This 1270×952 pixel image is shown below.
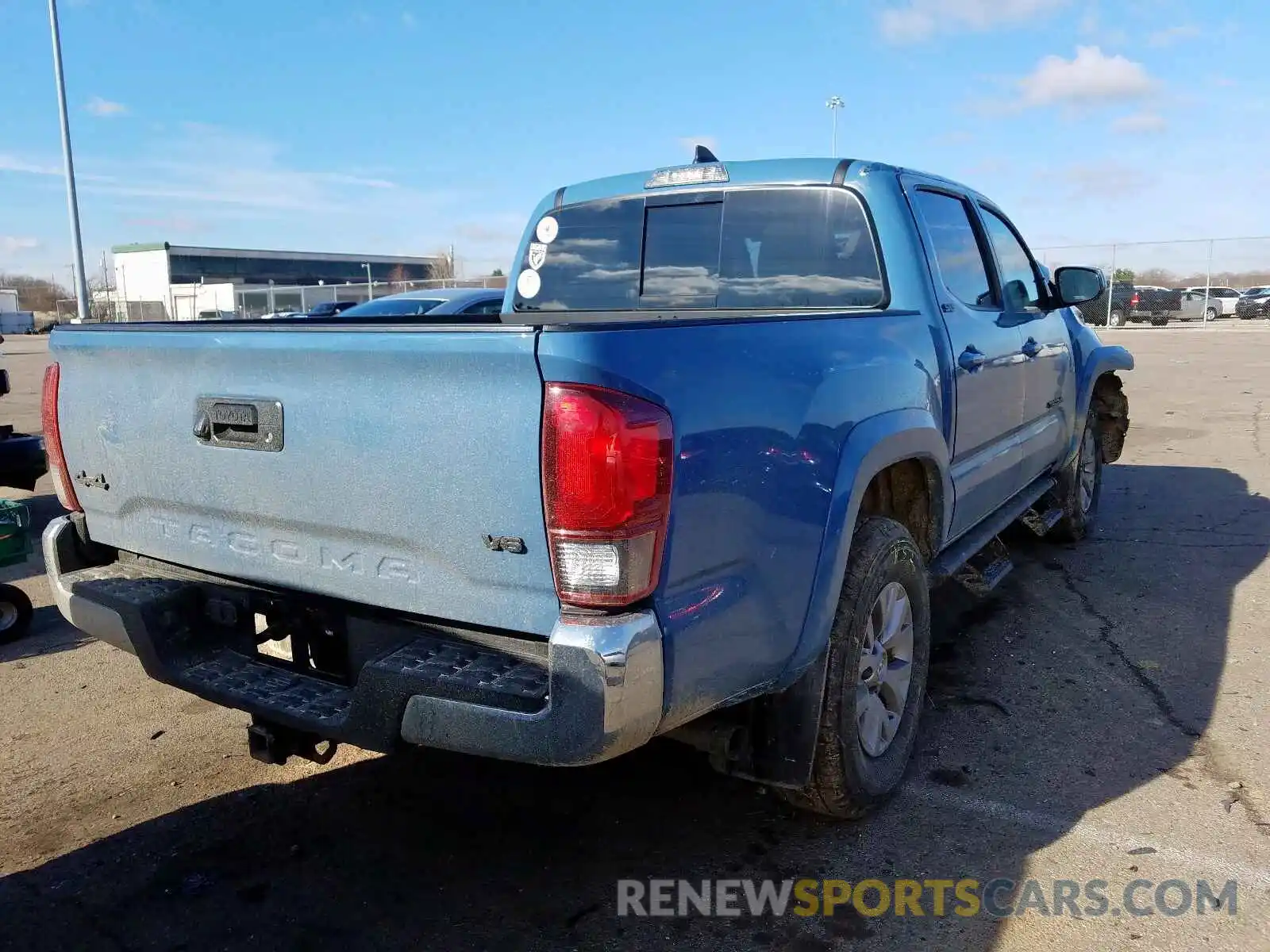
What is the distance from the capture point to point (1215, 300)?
36156mm

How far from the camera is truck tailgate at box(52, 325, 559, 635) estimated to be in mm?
2150

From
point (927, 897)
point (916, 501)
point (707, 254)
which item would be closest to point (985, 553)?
point (916, 501)

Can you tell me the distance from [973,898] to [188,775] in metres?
2.56

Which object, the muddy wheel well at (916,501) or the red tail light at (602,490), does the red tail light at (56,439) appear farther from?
the muddy wheel well at (916,501)

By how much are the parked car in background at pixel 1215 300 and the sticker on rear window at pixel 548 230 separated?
36.9m

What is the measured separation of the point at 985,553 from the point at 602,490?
127 inches

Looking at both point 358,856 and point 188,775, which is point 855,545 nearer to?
point 358,856

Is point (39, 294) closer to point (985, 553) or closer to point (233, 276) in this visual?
point (233, 276)

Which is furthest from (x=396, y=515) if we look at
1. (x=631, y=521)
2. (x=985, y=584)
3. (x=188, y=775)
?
(x=985, y=584)

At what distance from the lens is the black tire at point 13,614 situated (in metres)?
4.73

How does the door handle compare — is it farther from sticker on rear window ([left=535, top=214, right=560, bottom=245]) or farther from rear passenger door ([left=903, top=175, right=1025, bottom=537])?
sticker on rear window ([left=535, top=214, right=560, bottom=245])

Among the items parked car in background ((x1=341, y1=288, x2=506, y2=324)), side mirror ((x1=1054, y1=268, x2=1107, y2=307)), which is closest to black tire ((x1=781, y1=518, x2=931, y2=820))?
side mirror ((x1=1054, y1=268, x2=1107, y2=307))

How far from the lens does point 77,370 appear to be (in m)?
2.97

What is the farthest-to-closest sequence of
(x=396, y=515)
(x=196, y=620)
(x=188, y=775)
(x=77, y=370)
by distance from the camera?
(x=188, y=775), (x=77, y=370), (x=196, y=620), (x=396, y=515)
